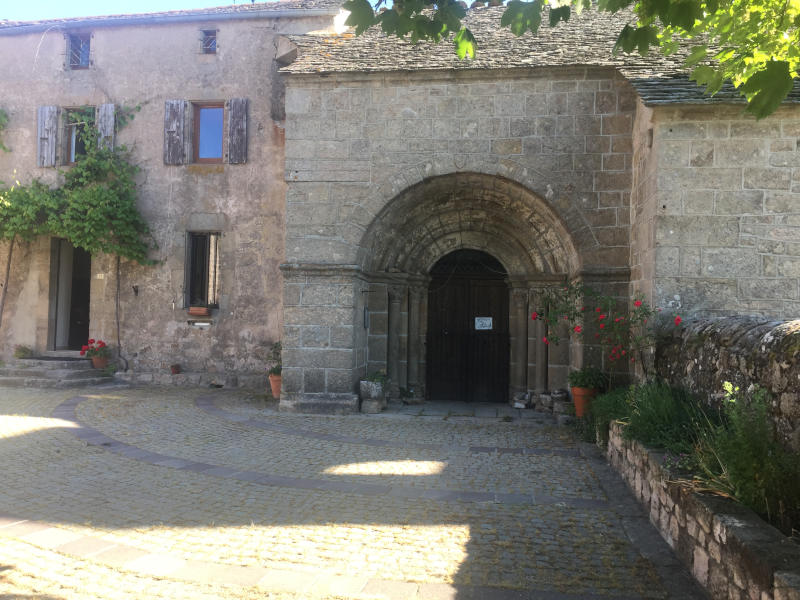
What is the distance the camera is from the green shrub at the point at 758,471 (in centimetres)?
260

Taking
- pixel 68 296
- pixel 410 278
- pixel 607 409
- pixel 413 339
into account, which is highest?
pixel 410 278

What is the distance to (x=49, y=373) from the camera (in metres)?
9.80

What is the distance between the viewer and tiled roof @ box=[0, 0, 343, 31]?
10174 mm

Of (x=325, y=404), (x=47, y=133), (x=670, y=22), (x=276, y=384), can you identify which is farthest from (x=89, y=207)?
(x=670, y=22)

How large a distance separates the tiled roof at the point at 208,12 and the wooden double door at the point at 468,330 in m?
5.54

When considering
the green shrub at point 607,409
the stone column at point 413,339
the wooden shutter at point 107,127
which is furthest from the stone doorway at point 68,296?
the green shrub at point 607,409

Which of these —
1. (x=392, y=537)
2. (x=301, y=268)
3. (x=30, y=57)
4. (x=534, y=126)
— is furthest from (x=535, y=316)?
(x=30, y=57)

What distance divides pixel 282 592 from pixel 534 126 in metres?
6.45

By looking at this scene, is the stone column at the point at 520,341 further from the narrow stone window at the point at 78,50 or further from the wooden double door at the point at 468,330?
the narrow stone window at the point at 78,50

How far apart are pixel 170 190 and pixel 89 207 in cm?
144

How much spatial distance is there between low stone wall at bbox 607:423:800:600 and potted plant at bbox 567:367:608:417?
2926 mm

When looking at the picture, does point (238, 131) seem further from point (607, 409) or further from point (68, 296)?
point (607, 409)

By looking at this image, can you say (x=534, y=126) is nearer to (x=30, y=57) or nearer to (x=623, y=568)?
(x=623, y=568)

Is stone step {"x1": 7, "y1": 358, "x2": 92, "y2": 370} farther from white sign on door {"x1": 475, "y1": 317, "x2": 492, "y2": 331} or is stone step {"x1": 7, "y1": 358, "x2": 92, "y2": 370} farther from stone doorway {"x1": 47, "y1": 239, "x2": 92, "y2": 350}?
white sign on door {"x1": 475, "y1": 317, "x2": 492, "y2": 331}
